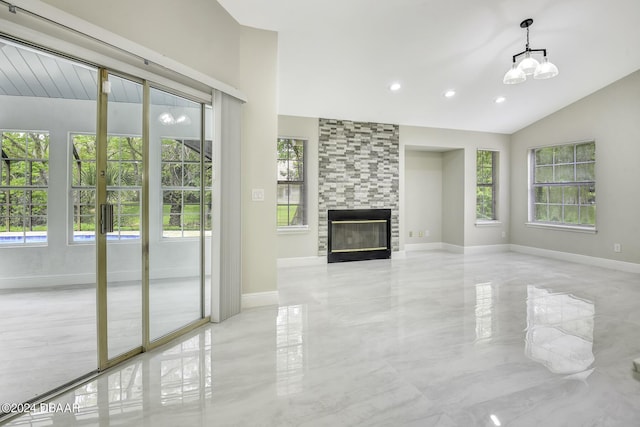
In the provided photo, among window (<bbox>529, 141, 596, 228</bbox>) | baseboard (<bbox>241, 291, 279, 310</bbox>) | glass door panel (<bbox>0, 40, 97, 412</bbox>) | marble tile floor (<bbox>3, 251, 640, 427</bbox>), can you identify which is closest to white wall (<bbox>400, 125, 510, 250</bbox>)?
window (<bbox>529, 141, 596, 228</bbox>)

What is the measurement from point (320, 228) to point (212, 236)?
3020 millimetres

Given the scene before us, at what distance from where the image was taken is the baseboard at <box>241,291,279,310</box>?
357 cm

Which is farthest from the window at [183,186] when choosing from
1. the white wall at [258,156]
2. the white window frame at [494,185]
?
the white window frame at [494,185]

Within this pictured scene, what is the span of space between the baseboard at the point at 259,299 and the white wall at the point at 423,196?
4430mm

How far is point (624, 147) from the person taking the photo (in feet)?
17.4

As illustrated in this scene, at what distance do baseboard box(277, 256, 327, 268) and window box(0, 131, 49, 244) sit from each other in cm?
335

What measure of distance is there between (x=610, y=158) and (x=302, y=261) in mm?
5456

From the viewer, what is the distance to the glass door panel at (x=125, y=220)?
98.2 inches

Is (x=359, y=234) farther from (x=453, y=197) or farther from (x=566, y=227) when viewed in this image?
(x=566, y=227)

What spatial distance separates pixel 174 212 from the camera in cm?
297

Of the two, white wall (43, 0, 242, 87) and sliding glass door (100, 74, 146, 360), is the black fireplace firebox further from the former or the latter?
sliding glass door (100, 74, 146, 360)

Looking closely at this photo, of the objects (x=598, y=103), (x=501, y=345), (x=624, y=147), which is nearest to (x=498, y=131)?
(x=598, y=103)

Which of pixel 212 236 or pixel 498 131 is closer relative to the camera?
pixel 212 236

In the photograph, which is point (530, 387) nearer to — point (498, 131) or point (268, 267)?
point (268, 267)
